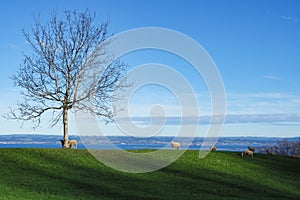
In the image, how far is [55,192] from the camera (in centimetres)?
1884

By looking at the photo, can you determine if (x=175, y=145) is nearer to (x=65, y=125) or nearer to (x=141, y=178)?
(x=65, y=125)

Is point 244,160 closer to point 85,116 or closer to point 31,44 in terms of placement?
point 85,116

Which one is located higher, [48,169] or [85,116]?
[85,116]

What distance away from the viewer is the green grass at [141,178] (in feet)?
64.1

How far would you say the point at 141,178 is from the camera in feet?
77.2

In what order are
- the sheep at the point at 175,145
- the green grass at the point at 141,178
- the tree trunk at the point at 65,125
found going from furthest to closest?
the sheep at the point at 175,145 → the tree trunk at the point at 65,125 → the green grass at the point at 141,178

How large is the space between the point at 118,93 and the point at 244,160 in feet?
32.9

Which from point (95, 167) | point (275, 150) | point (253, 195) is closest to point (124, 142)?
point (95, 167)

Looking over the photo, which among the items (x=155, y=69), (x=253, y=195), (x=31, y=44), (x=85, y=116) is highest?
(x=31, y=44)

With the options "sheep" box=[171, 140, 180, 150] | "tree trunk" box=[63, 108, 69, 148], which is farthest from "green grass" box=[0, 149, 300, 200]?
"tree trunk" box=[63, 108, 69, 148]

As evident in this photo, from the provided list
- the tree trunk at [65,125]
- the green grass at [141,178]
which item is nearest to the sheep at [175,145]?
the green grass at [141,178]

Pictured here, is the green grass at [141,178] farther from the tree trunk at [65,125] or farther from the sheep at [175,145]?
the tree trunk at [65,125]

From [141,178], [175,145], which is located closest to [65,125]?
[175,145]

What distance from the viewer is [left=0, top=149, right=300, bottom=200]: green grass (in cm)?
1955
